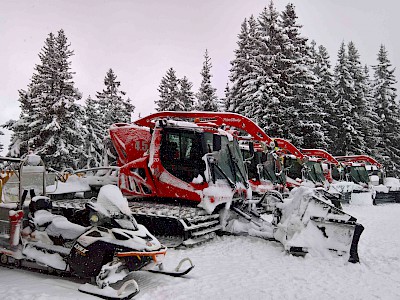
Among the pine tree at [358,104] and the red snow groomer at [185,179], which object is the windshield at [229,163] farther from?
the pine tree at [358,104]

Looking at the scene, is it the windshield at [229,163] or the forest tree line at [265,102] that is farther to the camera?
the forest tree line at [265,102]

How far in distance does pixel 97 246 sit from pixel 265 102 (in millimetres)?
24944

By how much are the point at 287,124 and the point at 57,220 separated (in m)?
25.7

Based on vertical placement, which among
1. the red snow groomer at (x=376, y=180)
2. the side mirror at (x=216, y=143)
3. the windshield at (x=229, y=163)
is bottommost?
the red snow groomer at (x=376, y=180)

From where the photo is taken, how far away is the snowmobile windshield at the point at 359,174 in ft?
82.8

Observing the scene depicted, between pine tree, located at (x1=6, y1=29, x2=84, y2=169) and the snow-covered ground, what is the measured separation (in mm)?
22301

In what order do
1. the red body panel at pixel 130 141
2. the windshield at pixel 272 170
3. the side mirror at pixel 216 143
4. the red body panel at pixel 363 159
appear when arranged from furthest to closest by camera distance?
the red body panel at pixel 363 159
the windshield at pixel 272 170
the red body panel at pixel 130 141
the side mirror at pixel 216 143

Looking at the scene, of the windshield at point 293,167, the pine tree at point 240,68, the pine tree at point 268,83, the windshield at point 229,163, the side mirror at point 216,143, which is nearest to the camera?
the side mirror at point 216,143

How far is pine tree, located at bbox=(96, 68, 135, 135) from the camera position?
4194 cm

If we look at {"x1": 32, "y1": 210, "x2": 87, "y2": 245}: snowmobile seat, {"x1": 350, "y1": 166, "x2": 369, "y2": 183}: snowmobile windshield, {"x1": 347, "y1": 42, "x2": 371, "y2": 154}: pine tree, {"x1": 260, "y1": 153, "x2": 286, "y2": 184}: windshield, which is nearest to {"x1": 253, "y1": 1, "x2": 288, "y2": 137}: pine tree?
{"x1": 350, "y1": 166, "x2": 369, "y2": 183}: snowmobile windshield

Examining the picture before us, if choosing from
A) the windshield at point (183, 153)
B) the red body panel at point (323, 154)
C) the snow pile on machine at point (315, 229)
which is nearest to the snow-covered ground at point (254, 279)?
the snow pile on machine at point (315, 229)

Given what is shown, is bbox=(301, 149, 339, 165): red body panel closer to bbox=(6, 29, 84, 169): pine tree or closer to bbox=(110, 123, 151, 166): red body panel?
bbox=(110, 123, 151, 166): red body panel

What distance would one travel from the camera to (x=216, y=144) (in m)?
8.95

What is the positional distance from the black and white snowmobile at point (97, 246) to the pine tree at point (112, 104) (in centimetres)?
3463
